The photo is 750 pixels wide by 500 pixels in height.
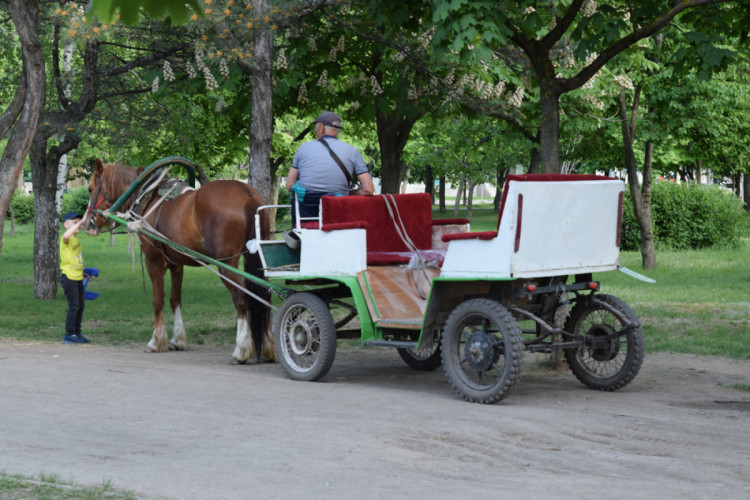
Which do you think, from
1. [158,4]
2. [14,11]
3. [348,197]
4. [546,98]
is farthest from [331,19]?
[158,4]

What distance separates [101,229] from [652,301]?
8983 mm

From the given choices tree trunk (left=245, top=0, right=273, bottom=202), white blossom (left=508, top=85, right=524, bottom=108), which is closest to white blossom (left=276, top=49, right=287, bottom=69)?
tree trunk (left=245, top=0, right=273, bottom=202)

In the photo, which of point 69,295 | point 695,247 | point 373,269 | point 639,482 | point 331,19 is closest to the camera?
point 639,482

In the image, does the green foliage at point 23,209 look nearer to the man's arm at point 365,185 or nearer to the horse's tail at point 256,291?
the horse's tail at point 256,291

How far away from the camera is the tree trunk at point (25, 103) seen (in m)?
13.6

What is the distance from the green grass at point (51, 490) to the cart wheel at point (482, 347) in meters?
3.58

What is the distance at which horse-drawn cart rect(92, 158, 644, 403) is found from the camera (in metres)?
7.85

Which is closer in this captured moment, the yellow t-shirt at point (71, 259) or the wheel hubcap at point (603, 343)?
the wheel hubcap at point (603, 343)

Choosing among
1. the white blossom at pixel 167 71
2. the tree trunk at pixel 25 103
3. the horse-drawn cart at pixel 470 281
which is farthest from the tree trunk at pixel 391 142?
the horse-drawn cart at pixel 470 281

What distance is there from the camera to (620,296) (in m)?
17.3

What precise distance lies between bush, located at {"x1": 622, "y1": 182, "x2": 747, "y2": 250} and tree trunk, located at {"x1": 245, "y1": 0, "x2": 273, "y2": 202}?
17945 millimetres

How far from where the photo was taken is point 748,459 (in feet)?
20.0

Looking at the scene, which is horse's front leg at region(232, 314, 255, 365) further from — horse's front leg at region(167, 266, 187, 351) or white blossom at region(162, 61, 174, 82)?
white blossom at region(162, 61, 174, 82)

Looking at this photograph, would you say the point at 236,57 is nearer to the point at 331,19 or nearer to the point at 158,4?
the point at 331,19
